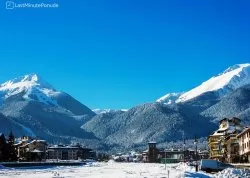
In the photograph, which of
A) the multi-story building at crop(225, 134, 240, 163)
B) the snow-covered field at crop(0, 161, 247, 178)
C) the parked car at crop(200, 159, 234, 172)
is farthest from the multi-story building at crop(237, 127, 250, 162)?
the parked car at crop(200, 159, 234, 172)

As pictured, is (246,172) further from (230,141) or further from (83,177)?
(230,141)

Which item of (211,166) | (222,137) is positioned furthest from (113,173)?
(222,137)

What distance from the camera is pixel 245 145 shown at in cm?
13888

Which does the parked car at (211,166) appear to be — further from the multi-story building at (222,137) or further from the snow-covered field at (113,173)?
the multi-story building at (222,137)

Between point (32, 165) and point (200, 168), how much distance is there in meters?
75.0

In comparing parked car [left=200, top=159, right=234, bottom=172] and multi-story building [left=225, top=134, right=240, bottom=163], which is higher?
multi-story building [left=225, top=134, right=240, bottom=163]

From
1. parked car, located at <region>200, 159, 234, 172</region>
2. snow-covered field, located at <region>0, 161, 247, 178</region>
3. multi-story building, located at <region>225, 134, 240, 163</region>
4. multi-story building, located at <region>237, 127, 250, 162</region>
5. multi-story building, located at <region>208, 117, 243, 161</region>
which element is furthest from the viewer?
multi-story building, located at <region>208, 117, 243, 161</region>

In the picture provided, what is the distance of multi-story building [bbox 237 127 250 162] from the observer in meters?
133

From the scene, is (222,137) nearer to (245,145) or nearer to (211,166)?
(245,145)

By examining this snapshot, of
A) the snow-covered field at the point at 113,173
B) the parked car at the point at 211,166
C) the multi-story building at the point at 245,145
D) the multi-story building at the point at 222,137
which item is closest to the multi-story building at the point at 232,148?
the multi-story building at the point at 245,145

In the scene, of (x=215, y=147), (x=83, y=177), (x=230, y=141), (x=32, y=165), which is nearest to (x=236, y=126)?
(x=215, y=147)

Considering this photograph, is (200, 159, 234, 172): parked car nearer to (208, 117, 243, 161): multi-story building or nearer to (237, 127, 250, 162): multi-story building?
(237, 127, 250, 162): multi-story building

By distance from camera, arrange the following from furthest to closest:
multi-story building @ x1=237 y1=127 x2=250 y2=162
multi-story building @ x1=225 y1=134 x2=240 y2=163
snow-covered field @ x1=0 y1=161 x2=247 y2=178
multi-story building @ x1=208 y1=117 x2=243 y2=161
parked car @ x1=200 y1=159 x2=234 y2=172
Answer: multi-story building @ x1=208 y1=117 x2=243 y2=161, multi-story building @ x1=225 y1=134 x2=240 y2=163, multi-story building @ x1=237 y1=127 x2=250 y2=162, parked car @ x1=200 y1=159 x2=234 y2=172, snow-covered field @ x1=0 y1=161 x2=247 y2=178

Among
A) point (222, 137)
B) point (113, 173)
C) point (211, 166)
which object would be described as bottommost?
point (113, 173)
